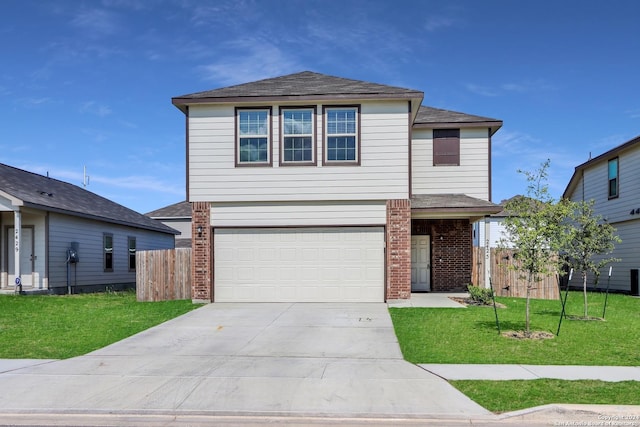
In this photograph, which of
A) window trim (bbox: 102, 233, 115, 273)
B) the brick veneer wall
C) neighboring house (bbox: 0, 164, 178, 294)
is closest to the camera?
neighboring house (bbox: 0, 164, 178, 294)

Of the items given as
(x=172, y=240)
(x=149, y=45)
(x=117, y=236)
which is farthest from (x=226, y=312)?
(x=172, y=240)

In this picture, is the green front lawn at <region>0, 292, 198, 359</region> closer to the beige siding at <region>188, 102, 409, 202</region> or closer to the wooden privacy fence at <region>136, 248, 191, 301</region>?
the wooden privacy fence at <region>136, 248, 191, 301</region>

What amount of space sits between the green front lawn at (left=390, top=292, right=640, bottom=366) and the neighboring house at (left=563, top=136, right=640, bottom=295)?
779 cm

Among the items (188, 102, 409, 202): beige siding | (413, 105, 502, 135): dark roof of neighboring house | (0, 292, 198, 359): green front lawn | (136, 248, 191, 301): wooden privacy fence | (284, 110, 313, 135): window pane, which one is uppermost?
(413, 105, 502, 135): dark roof of neighboring house

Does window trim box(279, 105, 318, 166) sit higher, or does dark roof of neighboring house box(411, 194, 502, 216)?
window trim box(279, 105, 318, 166)

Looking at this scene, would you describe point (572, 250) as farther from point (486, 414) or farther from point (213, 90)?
point (213, 90)

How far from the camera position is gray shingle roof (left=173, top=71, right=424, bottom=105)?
53.4 feet

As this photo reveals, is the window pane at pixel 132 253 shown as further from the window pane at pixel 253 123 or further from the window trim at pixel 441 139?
the window trim at pixel 441 139

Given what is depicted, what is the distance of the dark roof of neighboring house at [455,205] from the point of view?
17.0 metres

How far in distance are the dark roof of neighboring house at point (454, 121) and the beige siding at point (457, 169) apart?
0.30 m

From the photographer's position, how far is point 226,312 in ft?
48.9

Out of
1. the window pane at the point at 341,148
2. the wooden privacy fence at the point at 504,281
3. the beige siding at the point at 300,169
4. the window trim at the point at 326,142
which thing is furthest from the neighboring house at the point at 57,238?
the wooden privacy fence at the point at 504,281

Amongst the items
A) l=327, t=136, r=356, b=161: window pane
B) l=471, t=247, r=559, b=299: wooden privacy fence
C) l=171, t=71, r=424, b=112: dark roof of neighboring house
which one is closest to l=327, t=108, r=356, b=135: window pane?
l=327, t=136, r=356, b=161: window pane

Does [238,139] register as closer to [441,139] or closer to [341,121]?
[341,121]
